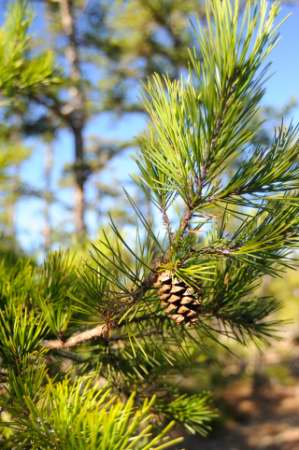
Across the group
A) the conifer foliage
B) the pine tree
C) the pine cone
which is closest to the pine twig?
the conifer foliage

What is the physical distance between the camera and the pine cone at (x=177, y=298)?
84 cm

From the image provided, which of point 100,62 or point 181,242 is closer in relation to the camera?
point 181,242

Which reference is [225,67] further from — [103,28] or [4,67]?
[103,28]

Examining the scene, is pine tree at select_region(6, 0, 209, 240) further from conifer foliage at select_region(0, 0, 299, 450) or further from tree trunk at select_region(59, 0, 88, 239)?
conifer foliage at select_region(0, 0, 299, 450)

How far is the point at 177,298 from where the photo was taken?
843mm

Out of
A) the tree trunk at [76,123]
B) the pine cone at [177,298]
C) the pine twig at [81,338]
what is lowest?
the pine twig at [81,338]

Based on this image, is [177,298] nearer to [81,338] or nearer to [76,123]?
[81,338]

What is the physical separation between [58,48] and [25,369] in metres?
6.75

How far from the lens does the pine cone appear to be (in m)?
0.84

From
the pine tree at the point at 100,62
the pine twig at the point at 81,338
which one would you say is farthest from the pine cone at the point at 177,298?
the pine tree at the point at 100,62

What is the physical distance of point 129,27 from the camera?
776 centimetres

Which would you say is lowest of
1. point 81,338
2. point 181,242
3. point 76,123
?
point 81,338

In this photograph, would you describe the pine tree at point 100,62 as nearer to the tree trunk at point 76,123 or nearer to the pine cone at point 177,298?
the tree trunk at point 76,123

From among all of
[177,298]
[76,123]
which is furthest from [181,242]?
[76,123]
